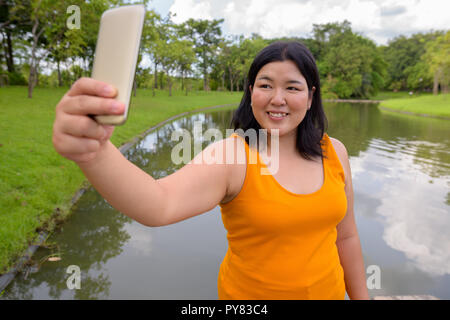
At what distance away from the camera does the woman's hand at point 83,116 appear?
1.99 feet

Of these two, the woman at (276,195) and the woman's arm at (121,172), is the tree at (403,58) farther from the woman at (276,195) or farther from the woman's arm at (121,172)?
the woman's arm at (121,172)

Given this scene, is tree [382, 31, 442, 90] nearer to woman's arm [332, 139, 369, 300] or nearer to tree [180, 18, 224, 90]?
tree [180, 18, 224, 90]

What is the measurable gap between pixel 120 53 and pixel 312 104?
1120 mm

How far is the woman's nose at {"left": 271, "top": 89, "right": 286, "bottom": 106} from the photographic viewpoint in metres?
1.20

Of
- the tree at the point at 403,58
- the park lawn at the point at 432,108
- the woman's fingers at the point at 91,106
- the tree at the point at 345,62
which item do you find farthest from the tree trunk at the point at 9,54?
the tree at the point at 403,58

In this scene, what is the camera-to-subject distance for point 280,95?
120 centimetres

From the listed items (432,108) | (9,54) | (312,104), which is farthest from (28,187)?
(9,54)

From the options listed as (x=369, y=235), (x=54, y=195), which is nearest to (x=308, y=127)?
(x=369, y=235)

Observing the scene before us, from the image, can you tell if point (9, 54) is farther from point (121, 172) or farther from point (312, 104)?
point (121, 172)

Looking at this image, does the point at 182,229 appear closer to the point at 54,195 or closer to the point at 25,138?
the point at 54,195

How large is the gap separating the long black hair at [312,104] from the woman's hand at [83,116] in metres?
0.80

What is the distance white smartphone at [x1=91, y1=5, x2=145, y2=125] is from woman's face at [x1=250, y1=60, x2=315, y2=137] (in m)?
0.67

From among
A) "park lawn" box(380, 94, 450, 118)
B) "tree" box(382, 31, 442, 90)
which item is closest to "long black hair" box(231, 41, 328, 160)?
"park lawn" box(380, 94, 450, 118)
